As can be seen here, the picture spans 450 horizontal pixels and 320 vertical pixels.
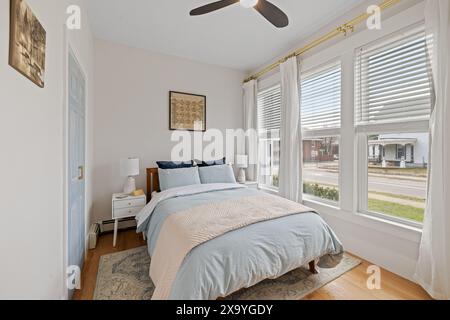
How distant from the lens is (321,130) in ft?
8.55

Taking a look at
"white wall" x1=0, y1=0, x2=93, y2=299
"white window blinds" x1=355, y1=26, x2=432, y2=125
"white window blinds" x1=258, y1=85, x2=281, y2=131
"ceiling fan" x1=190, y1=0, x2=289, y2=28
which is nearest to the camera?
"white wall" x1=0, y1=0, x2=93, y2=299

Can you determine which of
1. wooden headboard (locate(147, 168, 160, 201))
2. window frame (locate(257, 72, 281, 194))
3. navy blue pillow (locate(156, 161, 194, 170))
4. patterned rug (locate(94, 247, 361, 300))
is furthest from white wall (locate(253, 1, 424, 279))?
wooden headboard (locate(147, 168, 160, 201))

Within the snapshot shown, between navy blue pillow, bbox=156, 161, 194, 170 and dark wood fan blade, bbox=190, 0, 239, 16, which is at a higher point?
dark wood fan blade, bbox=190, 0, 239, 16

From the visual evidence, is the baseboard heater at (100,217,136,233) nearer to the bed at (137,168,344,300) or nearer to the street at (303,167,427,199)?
the bed at (137,168,344,300)

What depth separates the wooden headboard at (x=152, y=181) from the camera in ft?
9.65

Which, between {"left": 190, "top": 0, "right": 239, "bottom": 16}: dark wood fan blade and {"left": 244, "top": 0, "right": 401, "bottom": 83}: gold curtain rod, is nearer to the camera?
{"left": 190, "top": 0, "right": 239, "bottom": 16}: dark wood fan blade

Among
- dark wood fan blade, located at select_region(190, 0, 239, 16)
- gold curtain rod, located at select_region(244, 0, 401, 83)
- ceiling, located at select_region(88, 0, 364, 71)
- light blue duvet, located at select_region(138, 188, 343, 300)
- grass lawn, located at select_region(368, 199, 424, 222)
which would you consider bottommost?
light blue duvet, located at select_region(138, 188, 343, 300)

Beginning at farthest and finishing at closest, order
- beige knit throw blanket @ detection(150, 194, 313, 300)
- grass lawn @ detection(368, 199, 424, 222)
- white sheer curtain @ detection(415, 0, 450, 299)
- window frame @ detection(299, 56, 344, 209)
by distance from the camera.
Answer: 1. window frame @ detection(299, 56, 344, 209)
2. grass lawn @ detection(368, 199, 424, 222)
3. white sheer curtain @ detection(415, 0, 450, 299)
4. beige knit throw blanket @ detection(150, 194, 313, 300)

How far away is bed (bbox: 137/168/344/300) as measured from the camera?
121cm

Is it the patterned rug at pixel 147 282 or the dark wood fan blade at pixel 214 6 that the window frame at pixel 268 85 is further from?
the dark wood fan blade at pixel 214 6

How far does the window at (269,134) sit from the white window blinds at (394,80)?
4.42ft

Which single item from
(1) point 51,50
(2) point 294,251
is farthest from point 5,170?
(2) point 294,251

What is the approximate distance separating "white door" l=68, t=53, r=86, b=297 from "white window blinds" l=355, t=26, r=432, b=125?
2790 mm
